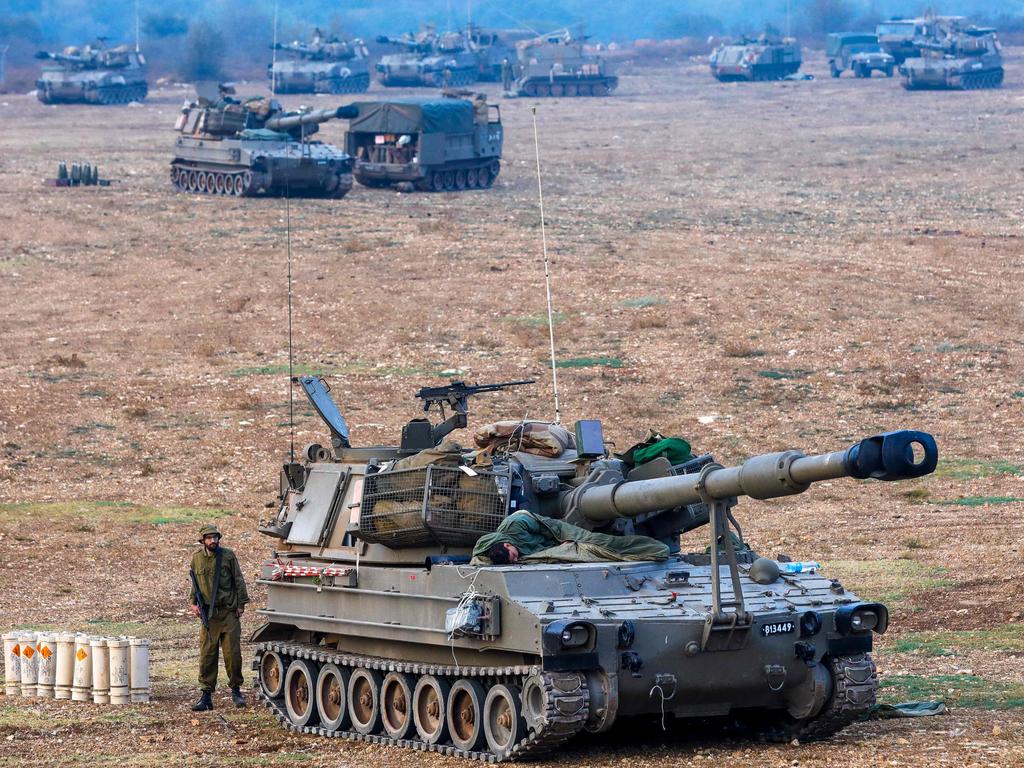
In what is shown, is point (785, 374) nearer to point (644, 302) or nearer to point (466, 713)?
point (644, 302)

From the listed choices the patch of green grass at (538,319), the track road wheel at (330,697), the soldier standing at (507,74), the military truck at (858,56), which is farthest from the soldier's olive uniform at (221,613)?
the military truck at (858,56)

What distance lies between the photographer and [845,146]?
5638cm

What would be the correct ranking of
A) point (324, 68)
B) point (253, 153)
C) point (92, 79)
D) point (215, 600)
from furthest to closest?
point (324, 68) → point (92, 79) → point (253, 153) → point (215, 600)

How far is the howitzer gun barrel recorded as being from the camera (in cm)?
1025

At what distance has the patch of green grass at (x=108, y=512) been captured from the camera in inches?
882

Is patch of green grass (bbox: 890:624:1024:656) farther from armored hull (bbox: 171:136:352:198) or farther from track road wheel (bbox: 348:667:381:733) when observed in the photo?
armored hull (bbox: 171:136:352:198)

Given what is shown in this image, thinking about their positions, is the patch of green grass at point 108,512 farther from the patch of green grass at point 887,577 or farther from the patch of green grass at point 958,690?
the patch of green grass at point 958,690

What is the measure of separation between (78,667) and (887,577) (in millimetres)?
8105

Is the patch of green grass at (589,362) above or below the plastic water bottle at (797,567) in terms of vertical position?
above

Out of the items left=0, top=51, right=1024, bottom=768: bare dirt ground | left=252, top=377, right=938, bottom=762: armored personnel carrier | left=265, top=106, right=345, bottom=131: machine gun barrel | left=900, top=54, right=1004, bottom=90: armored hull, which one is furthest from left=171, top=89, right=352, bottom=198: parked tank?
left=900, top=54, right=1004, bottom=90: armored hull

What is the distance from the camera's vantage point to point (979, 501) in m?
22.2

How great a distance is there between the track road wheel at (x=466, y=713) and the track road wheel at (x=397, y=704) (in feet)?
1.51

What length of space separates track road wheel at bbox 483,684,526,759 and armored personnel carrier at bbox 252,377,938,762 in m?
0.02

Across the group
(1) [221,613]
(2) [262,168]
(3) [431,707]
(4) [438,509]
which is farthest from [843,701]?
(2) [262,168]
